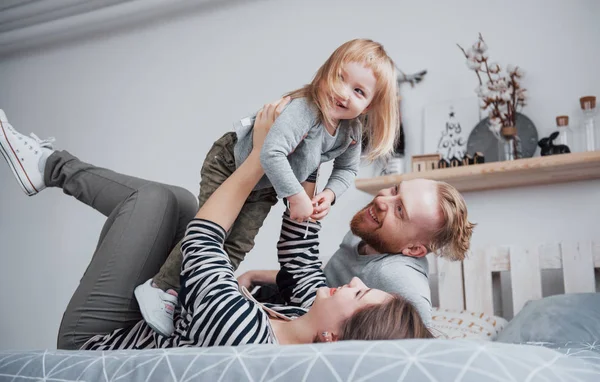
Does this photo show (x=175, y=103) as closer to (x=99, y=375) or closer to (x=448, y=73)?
(x=448, y=73)

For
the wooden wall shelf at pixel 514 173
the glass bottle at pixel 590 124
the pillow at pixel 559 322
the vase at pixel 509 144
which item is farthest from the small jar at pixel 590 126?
the pillow at pixel 559 322

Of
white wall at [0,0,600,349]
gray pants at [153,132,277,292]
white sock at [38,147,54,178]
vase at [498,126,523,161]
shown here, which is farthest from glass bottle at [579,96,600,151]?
white sock at [38,147,54,178]

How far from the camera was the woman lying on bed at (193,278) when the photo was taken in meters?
1.02

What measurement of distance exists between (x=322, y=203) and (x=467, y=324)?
828 mm

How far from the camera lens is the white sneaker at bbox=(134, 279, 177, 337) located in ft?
4.18

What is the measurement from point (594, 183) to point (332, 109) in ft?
5.44

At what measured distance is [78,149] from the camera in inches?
156

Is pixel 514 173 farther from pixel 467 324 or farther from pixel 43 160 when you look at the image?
pixel 43 160

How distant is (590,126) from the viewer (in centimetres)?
243

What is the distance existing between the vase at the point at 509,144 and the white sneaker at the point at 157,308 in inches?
68.2

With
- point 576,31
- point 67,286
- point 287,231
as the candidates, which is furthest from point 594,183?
point 67,286

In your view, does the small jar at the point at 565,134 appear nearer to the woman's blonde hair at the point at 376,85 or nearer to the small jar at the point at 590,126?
the small jar at the point at 590,126

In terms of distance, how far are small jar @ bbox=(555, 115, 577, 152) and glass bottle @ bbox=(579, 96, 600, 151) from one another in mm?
47

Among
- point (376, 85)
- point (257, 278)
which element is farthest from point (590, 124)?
point (257, 278)
